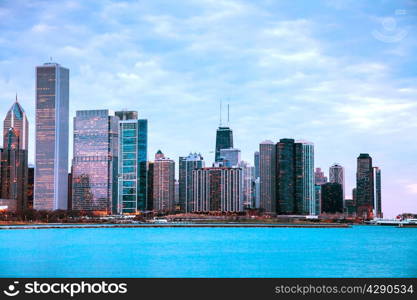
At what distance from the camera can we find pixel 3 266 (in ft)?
224

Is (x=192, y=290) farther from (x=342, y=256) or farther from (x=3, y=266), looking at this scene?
(x=342, y=256)

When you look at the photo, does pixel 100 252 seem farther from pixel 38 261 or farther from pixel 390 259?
pixel 390 259

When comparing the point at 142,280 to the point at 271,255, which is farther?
the point at 271,255

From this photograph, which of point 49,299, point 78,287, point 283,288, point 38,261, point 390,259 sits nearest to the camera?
point 49,299

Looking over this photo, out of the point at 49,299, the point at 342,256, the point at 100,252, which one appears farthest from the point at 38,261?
the point at 49,299

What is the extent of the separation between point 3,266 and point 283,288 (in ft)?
131

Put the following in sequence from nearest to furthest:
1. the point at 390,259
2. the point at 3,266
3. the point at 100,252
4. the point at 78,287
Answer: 1. the point at 78,287
2. the point at 3,266
3. the point at 390,259
4. the point at 100,252

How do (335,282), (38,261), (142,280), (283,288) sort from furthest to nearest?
1. (38,261)
2. (142,280)
3. (335,282)
4. (283,288)

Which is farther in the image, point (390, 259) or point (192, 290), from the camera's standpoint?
point (390, 259)

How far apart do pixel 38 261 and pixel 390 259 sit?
42657mm

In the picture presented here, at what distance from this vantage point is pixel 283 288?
123 feet

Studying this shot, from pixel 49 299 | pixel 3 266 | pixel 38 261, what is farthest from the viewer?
pixel 38 261

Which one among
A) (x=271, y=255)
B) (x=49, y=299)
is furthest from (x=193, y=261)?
(x=49, y=299)

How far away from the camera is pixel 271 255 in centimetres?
8681
